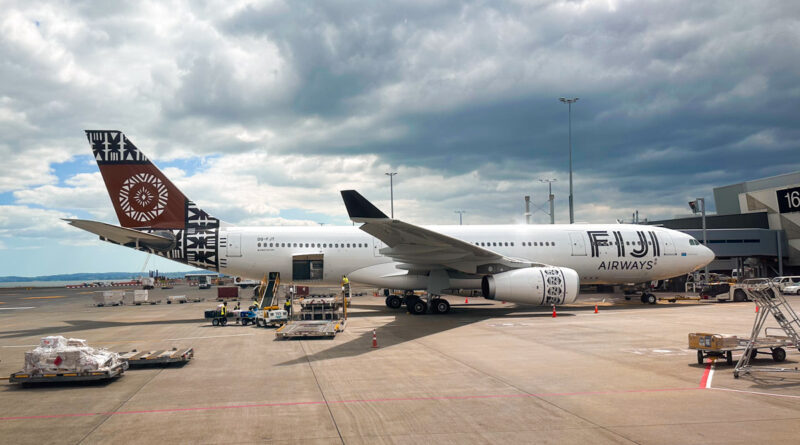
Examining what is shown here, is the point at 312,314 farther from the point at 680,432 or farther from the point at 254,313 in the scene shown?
the point at 680,432

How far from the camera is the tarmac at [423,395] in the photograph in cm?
666

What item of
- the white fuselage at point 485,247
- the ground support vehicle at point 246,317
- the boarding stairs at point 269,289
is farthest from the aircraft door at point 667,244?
the ground support vehicle at point 246,317

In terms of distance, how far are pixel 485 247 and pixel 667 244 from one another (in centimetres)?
916

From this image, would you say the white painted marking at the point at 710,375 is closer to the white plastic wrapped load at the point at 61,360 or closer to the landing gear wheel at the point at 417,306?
the white plastic wrapped load at the point at 61,360

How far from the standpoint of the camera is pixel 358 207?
54.0 feet

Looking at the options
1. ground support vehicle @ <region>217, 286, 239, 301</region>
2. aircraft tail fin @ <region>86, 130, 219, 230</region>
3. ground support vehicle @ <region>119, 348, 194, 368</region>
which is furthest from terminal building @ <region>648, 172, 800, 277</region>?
ground support vehicle @ <region>119, 348, 194, 368</region>

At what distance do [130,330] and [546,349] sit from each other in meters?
14.8

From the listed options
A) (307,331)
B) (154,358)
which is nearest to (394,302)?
(307,331)

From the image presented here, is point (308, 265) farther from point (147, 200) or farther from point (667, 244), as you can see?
point (667, 244)

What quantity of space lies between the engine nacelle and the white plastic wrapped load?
13478 mm

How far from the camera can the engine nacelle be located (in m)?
19.8

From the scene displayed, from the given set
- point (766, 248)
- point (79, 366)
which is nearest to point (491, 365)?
point (79, 366)

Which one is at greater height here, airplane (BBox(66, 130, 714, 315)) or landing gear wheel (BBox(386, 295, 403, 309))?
airplane (BBox(66, 130, 714, 315))

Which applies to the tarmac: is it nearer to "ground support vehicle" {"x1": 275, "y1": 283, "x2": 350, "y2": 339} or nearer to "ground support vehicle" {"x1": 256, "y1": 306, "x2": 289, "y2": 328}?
"ground support vehicle" {"x1": 275, "y1": 283, "x2": 350, "y2": 339}
